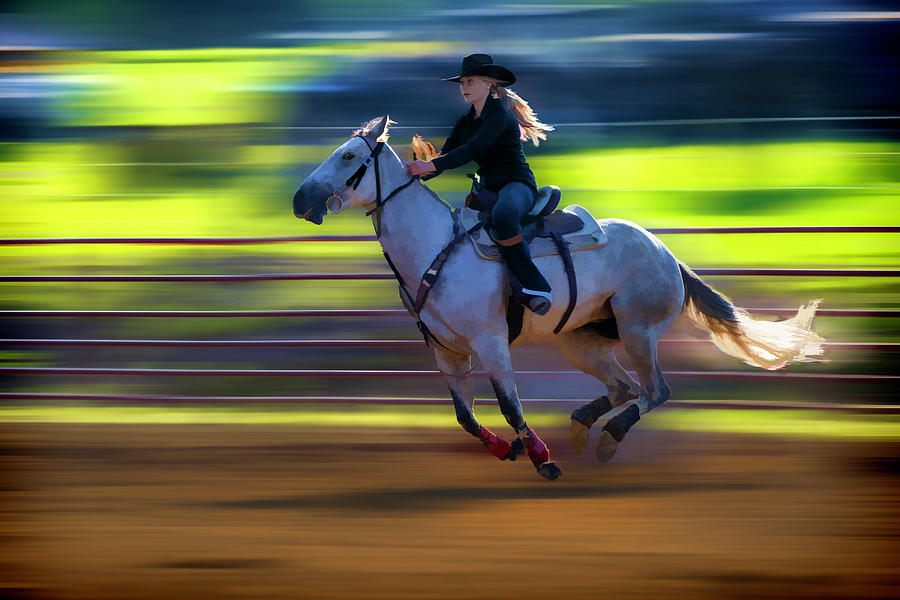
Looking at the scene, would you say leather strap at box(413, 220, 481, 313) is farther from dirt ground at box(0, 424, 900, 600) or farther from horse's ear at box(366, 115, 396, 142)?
dirt ground at box(0, 424, 900, 600)

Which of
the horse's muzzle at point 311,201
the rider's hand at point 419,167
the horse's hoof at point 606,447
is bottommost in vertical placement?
the horse's hoof at point 606,447

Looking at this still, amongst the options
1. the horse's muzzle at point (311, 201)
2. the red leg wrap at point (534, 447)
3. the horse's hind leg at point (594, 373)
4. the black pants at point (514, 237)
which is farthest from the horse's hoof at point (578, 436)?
the horse's muzzle at point (311, 201)

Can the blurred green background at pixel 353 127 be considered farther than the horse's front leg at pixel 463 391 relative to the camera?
Yes

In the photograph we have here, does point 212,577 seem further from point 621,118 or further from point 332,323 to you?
point 621,118

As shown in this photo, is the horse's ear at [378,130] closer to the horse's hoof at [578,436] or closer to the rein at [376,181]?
the rein at [376,181]

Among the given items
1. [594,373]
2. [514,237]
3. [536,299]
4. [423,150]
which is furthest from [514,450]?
[423,150]

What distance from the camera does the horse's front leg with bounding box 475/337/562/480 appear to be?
471cm

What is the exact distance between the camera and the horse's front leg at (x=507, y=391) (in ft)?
15.4

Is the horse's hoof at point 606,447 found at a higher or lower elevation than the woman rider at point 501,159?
lower

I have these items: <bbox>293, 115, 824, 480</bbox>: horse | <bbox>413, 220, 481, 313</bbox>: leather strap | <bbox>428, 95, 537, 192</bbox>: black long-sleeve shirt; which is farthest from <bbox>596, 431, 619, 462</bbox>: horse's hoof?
<bbox>428, 95, 537, 192</bbox>: black long-sleeve shirt

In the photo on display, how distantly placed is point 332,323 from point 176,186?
635cm

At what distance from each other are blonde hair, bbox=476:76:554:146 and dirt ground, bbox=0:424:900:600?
5.75 ft

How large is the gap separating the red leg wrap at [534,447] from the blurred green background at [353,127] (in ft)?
9.27

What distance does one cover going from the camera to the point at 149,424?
257 inches
